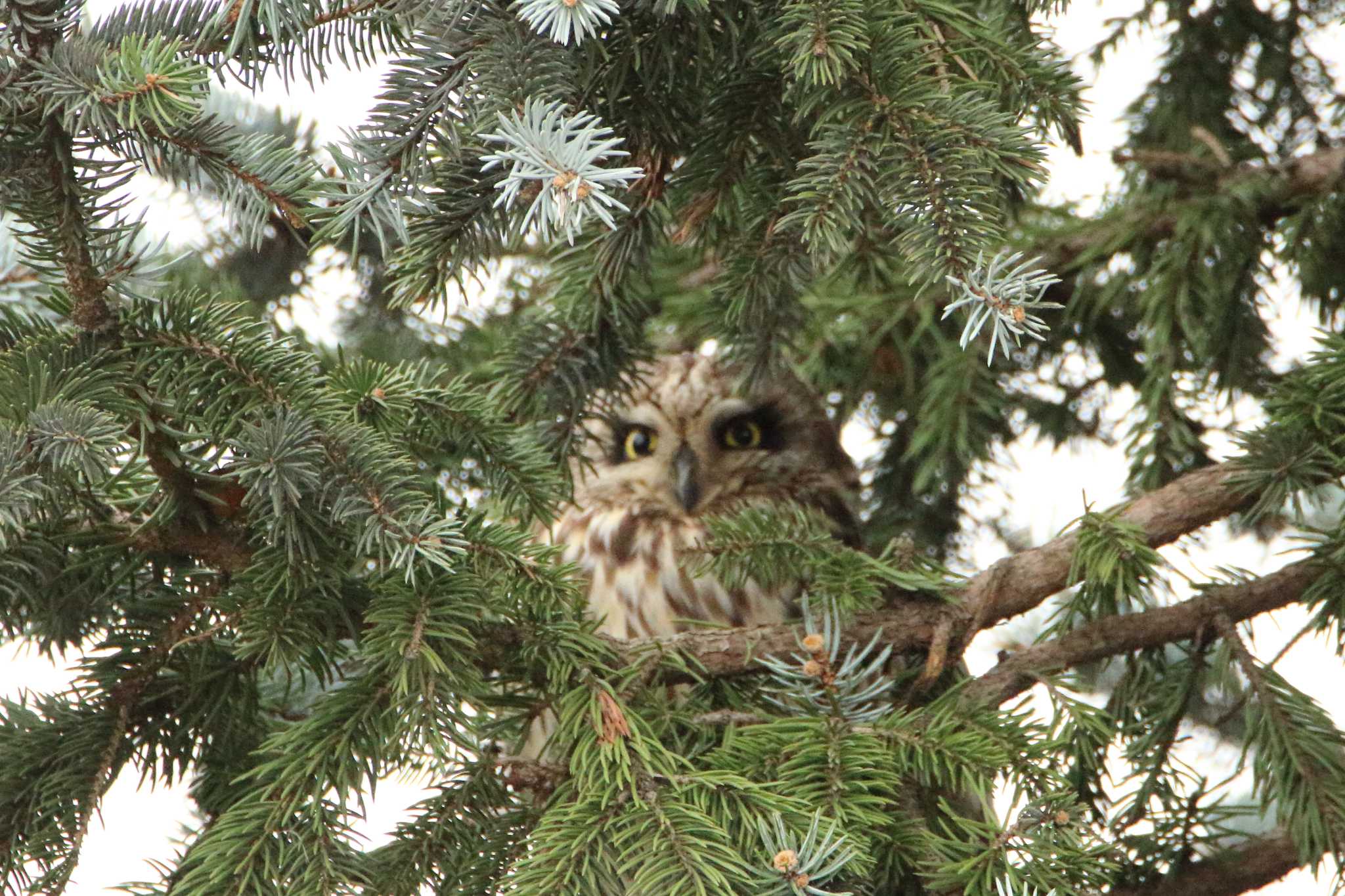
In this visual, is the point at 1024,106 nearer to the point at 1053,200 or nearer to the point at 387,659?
the point at 387,659

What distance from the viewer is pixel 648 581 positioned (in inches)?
109

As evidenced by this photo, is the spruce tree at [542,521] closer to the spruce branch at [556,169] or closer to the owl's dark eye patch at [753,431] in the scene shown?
the spruce branch at [556,169]

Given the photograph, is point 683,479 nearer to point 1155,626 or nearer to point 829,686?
point 1155,626

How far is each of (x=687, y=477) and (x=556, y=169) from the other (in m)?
1.74

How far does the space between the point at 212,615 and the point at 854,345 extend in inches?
68.1

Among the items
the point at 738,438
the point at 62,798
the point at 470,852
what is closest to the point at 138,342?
the point at 62,798

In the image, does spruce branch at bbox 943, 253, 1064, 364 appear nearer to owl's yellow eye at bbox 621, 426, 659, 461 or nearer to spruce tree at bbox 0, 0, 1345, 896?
spruce tree at bbox 0, 0, 1345, 896

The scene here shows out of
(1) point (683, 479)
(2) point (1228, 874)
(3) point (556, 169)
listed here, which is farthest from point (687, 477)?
(3) point (556, 169)

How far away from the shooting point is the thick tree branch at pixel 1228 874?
1880 millimetres

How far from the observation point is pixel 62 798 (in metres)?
1.49

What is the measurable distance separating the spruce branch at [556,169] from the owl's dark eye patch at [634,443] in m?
1.80

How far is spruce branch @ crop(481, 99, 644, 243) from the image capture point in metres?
1.16

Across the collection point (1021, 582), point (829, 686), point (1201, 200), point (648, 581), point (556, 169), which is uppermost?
point (1201, 200)

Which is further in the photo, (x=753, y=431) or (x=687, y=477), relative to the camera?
(x=753, y=431)
